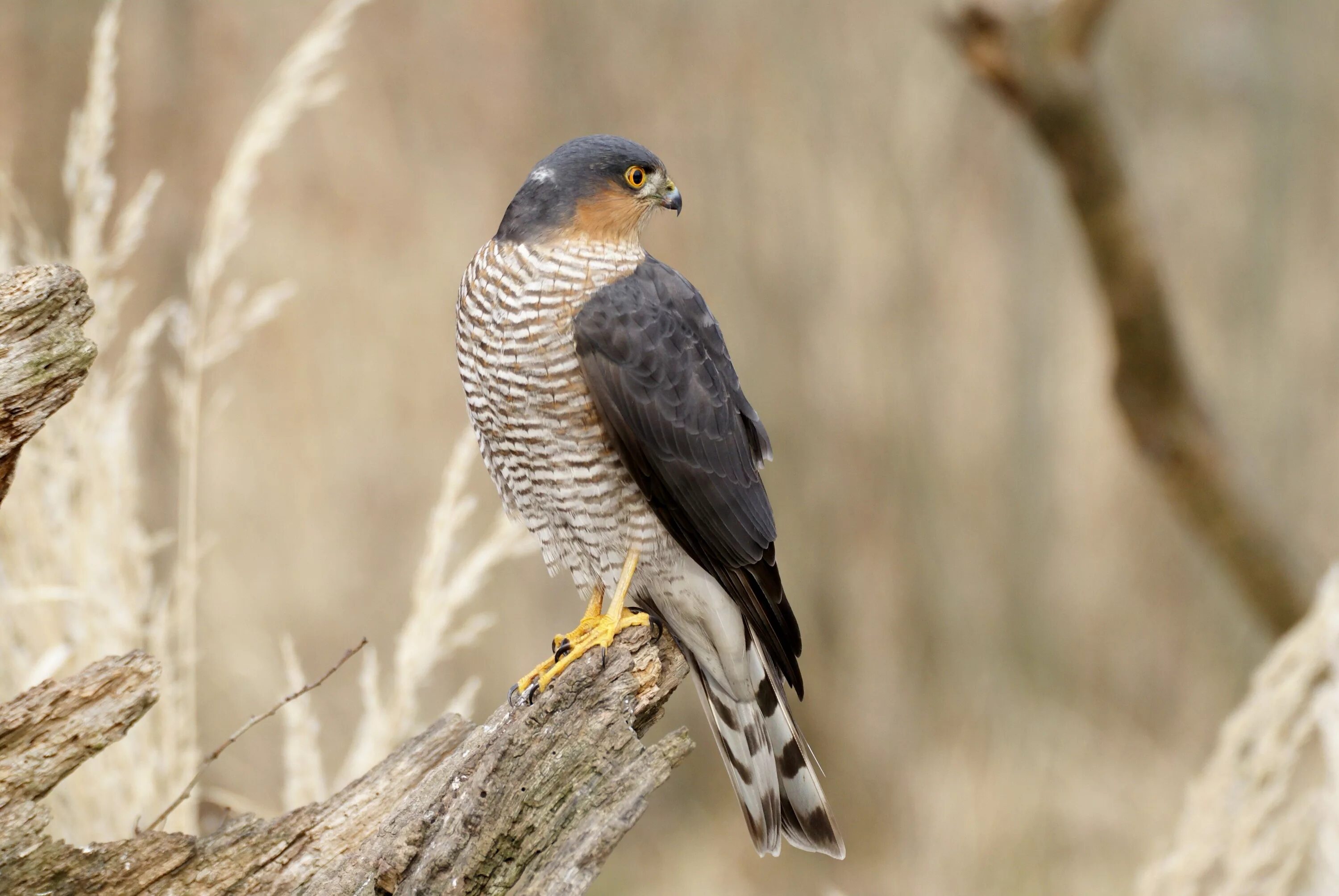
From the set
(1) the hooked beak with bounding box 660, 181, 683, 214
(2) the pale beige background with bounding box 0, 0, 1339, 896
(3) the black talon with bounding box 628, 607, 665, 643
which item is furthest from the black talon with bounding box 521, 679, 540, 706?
(2) the pale beige background with bounding box 0, 0, 1339, 896

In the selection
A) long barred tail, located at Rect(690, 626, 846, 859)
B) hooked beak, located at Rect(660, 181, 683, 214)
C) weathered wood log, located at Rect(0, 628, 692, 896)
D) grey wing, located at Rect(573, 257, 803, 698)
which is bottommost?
weathered wood log, located at Rect(0, 628, 692, 896)

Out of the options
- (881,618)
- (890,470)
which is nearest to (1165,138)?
(890,470)

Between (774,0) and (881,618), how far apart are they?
291 cm

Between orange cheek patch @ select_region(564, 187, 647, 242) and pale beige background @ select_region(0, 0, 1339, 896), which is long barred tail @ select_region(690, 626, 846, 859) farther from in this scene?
pale beige background @ select_region(0, 0, 1339, 896)

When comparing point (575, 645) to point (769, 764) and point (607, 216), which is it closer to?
point (769, 764)

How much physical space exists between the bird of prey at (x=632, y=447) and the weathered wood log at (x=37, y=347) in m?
0.92

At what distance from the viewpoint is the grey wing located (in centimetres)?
252

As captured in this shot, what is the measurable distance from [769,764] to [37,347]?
69.3 inches

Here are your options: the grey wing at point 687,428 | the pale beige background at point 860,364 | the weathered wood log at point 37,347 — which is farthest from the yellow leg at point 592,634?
the pale beige background at point 860,364

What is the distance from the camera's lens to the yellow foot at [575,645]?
92.8 inches

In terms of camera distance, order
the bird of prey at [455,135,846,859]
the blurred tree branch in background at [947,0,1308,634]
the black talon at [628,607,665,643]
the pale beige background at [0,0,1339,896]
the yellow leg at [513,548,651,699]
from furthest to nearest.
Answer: the pale beige background at [0,0,1339,896] → the blurred tree branch in background at [947,0,1308,634] → the black talon at [628,607,665,643] → the bird of prey at [455,135,846,859] → the yellow leg at [513,548,651,699]

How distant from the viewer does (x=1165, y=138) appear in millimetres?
6215

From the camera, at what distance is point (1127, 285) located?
327 cm

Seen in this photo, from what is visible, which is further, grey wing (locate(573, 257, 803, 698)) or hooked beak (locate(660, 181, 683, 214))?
hooked beak (locate(660, 181, 683, 214))
